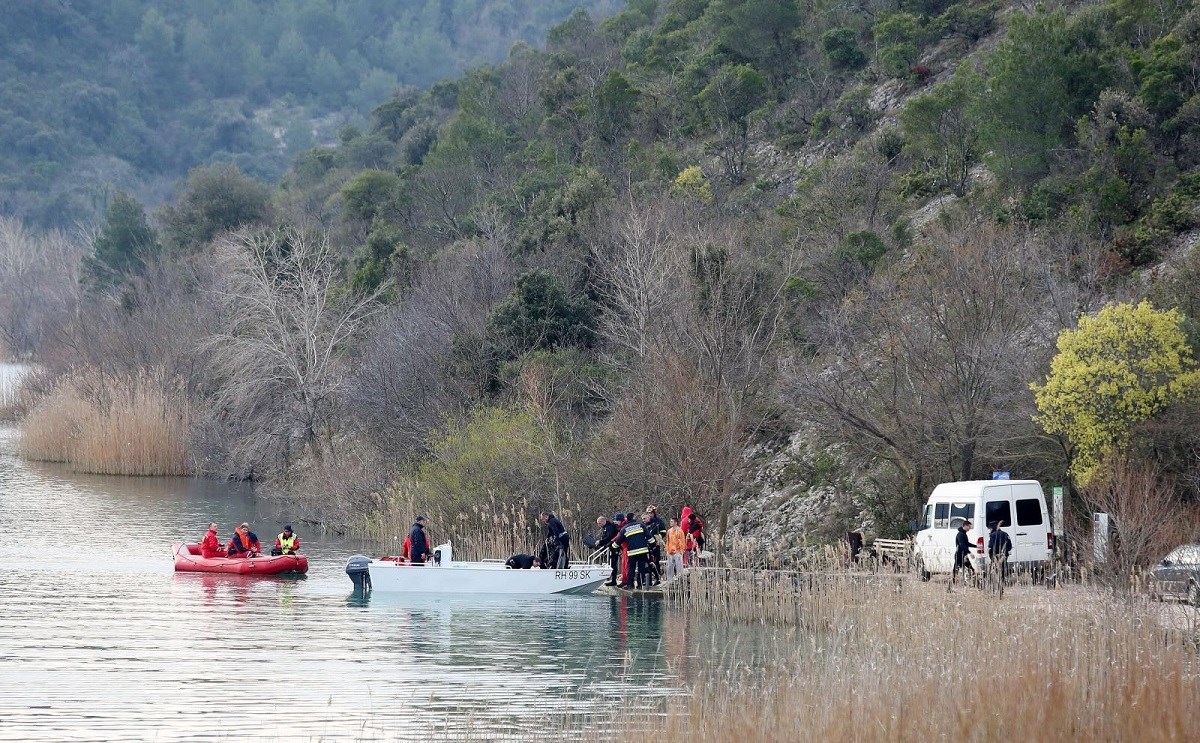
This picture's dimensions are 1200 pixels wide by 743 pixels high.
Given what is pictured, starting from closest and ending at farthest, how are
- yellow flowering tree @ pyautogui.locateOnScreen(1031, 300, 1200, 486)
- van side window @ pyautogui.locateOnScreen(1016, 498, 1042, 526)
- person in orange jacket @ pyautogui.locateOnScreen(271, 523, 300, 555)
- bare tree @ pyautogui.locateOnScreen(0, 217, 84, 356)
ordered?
van side window @ pyautogui.locateOnScreen(1016, 498, 1042, 526) → yellow flowering tree @ pyautogui.locateOnScreen(1031, 300, 1200, 486) → person in orange jacket @ pyautogui.locateOnScreen(271, 523, 300, 555) → bare tree @ pyautogui.locateOnScreen(0, 217, 84, 356)

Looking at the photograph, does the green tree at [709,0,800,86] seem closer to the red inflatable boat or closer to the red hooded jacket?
the red inflatable boat

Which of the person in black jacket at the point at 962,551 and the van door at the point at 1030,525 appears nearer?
the person in black jacket at the point at 962,551

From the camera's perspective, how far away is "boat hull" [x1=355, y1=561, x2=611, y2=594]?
101 ft

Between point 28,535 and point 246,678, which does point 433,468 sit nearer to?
point 28,535

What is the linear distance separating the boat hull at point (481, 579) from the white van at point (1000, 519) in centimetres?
748

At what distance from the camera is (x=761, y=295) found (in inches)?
1601

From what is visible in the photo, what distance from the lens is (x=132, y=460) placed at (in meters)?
54.4

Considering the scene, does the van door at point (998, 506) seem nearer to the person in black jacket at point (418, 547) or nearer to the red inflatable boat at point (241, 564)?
the person in black jacket at point (418, 547)

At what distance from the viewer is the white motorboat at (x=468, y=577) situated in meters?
30.7

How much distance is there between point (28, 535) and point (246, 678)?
21.3 meters

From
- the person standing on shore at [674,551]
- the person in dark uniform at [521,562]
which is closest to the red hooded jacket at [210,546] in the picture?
the person in dark uniform at [521,562]

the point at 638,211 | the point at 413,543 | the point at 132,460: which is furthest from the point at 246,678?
the point at 132,460

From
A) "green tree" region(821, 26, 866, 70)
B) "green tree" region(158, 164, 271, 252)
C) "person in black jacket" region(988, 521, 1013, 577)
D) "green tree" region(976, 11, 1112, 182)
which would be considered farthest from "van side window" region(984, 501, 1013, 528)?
"green tree" region(158, 164, 271, 252)

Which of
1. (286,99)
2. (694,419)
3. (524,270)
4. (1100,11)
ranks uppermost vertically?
(286,99)
